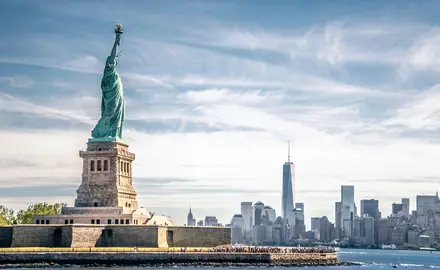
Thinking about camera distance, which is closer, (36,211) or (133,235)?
(133,235)

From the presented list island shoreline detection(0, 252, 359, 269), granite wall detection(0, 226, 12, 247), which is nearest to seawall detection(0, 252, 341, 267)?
island shoreline detection(0, 252, 359, 269)

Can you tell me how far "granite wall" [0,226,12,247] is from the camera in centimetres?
12181

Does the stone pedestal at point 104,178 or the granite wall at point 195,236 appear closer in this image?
the granite wall at point 195,236

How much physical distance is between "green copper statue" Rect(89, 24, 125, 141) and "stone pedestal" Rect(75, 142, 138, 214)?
1871 mm

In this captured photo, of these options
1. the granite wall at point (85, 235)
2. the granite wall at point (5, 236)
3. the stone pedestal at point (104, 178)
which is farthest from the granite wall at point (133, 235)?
the granite wall at point (5, 236)

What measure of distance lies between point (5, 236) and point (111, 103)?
2351 cm

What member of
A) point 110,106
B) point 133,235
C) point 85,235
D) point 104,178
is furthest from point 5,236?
point 110,106

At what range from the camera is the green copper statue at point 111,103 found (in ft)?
433

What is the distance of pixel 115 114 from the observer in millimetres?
132125

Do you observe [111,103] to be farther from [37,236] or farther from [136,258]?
[136,258]

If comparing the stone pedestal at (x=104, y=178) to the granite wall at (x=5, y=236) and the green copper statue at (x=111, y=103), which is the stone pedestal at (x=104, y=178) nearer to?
the green copper statue at (x=111, y=103)

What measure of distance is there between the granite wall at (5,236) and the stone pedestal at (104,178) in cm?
1106

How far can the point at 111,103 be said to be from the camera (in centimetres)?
13250

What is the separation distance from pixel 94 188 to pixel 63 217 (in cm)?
649
